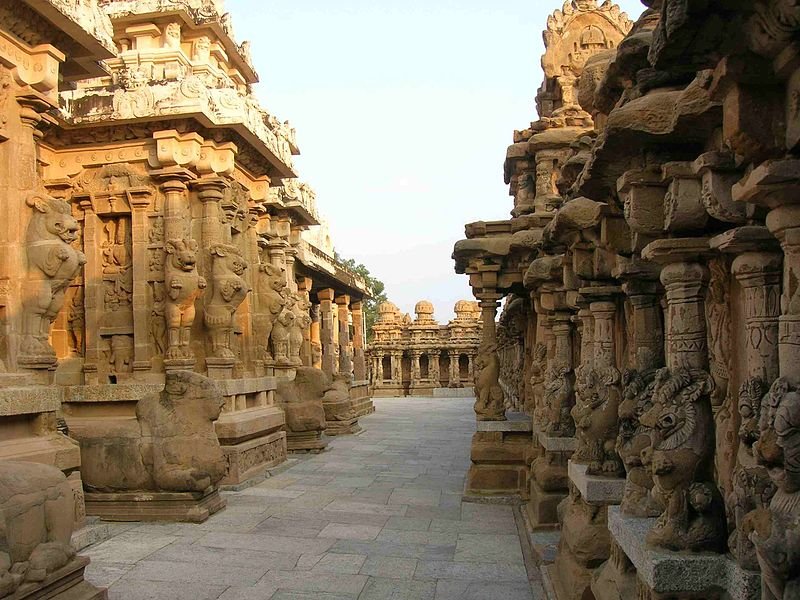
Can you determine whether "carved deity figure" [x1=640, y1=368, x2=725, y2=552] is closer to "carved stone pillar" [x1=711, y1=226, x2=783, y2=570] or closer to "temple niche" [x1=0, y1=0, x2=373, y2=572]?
"carved stone pillar" [x1=711, y1=226, x2=783, y2=570]

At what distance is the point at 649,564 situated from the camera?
305 cm

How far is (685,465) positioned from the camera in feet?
10.3

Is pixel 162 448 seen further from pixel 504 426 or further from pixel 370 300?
pixel 370 300

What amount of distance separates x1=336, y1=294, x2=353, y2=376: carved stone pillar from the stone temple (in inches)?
329

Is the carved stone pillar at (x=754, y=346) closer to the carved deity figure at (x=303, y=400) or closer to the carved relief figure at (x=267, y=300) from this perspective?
the carved relief figure at (x=267, y=300)

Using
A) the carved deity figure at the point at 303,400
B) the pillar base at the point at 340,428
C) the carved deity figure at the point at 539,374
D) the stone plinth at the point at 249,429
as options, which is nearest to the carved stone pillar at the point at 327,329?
the pillar base at the point at 340,428

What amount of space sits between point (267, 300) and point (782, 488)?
11108 millimetres

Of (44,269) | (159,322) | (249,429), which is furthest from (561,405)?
(159,322)

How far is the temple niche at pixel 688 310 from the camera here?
2.30 metres

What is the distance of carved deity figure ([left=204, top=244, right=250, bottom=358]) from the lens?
400 inches

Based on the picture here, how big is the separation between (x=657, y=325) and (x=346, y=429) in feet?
43.3

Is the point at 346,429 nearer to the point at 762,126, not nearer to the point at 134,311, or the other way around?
the point at 134,311

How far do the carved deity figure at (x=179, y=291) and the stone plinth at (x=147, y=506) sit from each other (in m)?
2.39

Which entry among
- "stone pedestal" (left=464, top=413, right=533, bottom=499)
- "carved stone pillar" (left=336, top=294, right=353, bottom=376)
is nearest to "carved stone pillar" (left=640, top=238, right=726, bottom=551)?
"stone pedestal" (left=464, top=413, right=533, bottom=499)
